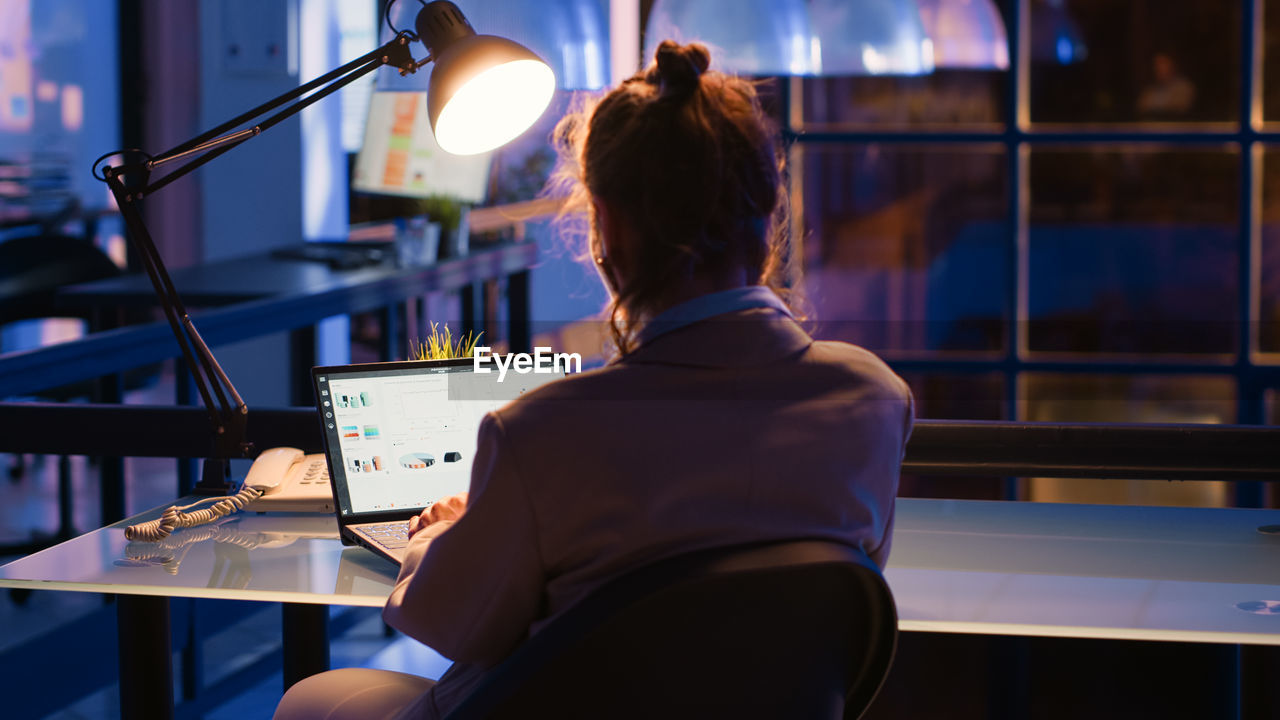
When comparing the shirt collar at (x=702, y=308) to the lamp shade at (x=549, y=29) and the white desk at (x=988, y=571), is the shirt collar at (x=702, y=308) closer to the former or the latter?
the white desk at (x=988, y=571)

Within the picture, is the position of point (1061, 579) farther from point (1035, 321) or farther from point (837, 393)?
point (1035, 321)

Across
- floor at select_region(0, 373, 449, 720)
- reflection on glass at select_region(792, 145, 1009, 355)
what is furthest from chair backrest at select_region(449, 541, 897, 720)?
reflection on glass at select_region(792, 145, 1009, 355)

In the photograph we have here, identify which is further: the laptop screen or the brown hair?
the laptop screen

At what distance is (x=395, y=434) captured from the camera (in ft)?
5.55

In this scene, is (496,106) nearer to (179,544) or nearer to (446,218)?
(179,544)

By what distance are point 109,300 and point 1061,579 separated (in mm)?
3024

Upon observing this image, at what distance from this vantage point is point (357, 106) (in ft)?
18.3

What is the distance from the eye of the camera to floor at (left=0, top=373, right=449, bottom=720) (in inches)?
117

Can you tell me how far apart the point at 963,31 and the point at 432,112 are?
1952mm

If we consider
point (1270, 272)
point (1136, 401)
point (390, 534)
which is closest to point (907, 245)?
point (1136, 401)

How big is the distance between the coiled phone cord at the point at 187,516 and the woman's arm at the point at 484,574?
0.73m

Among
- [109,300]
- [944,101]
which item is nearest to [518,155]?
[944,101]

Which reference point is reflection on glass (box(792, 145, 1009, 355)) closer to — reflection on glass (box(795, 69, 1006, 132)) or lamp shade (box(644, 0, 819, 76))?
reflection on glass (box(795, 69, 1006, 132))

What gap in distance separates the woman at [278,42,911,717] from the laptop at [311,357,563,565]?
553 mm
